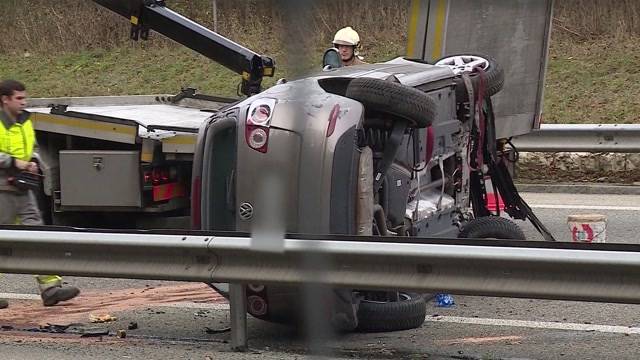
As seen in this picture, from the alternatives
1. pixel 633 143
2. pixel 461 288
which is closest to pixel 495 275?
pixel 461 288

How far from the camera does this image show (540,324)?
6.59 metres

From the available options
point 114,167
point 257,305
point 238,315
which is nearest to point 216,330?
point 257,305

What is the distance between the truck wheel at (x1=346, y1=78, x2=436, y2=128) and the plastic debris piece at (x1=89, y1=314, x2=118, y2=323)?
1923mm

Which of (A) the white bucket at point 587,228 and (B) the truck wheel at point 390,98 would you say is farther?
(A) the white bucket at point 587,228

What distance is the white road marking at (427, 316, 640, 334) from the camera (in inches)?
252

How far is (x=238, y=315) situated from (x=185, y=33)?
539cm

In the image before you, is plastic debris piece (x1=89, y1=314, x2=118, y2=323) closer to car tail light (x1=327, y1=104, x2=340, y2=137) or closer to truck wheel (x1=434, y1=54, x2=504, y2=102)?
car tail light (x1=327, y1=104, x2=340, y2=137)

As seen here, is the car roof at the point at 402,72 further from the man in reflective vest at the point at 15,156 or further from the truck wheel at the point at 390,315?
the man in reflective vest at the point at 15,156

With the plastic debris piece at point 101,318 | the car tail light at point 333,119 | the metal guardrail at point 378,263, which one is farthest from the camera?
the plastic debris piece at point 101,318

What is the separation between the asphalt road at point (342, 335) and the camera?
5.96 m

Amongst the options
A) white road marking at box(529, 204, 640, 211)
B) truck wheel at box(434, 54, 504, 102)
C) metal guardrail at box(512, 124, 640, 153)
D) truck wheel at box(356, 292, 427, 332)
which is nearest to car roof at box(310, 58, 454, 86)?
truck wheel at box(434, 54, 504, 102)

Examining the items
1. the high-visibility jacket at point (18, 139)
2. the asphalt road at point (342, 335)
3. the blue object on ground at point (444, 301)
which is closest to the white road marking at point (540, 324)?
the asphalt road at point (342, 335)

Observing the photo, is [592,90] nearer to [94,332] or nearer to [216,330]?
[216,330]

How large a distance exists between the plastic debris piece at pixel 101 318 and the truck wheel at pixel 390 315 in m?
1.45
